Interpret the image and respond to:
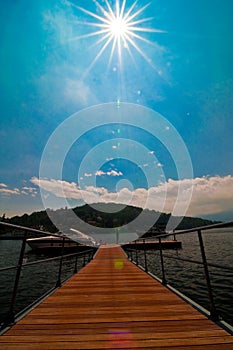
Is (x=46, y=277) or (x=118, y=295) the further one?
(x=46, y=277)

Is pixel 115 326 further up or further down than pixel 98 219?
further down

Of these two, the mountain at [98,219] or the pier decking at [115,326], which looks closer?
the pier decking at [115,326]

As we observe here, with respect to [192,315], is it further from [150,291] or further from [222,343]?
[150,291]

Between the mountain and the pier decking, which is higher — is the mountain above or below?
above

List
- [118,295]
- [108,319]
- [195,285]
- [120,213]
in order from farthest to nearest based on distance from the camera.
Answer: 1. [120,213]
2. [195,285]
3. [118,295]
4. [108,319]

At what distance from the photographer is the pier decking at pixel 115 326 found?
1.76 metres

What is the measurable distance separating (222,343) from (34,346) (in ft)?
5.79

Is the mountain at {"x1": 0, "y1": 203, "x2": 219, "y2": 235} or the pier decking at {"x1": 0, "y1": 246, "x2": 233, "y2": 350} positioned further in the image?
the mountain at {"x1": 0, "y1": 203, "x2": 219, "y2": 235}

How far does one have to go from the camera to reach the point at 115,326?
2135 mm

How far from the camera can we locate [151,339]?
1840mm

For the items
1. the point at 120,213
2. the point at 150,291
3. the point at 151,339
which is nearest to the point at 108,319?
A: the point at 151,339

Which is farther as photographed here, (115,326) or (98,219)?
(98,219)

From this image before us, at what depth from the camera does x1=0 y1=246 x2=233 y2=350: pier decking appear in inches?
69.4

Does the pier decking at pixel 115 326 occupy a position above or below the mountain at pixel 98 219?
below
